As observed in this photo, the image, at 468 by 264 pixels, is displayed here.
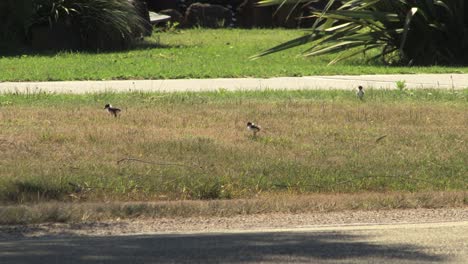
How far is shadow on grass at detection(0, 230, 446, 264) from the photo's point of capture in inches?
257

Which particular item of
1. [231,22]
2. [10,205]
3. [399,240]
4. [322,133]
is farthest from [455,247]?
[231,22]

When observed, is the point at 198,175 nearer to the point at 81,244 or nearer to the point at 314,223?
the point at 314,223

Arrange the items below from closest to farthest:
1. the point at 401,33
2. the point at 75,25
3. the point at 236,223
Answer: the point at 236,223 → the point at 401,33 → the point at 75,25

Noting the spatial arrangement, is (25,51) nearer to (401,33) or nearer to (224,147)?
(401,33)

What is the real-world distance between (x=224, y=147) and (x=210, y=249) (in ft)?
11.6

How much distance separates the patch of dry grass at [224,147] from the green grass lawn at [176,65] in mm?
3133

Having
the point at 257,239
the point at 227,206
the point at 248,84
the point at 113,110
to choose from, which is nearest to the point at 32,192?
the point at 227,206

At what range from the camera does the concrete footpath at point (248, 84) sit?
1488cm

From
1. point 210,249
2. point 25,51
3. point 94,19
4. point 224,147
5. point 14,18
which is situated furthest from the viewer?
point 94,19

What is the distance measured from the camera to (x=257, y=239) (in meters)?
7.09

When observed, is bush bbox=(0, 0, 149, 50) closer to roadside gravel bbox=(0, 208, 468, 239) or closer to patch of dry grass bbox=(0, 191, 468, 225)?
patch of dry grass bbox=(0, 191, 468, 225)

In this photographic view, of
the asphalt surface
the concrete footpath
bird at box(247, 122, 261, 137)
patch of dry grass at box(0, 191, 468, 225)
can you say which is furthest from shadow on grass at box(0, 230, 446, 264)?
the concrete footpath

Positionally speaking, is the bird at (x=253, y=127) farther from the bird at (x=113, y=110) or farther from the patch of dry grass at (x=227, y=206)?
the patch of dry grass at (x=227, y=206)

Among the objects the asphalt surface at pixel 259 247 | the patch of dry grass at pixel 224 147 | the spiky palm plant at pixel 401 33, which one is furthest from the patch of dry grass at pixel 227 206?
the spiky palm plant at pixel 401 33
